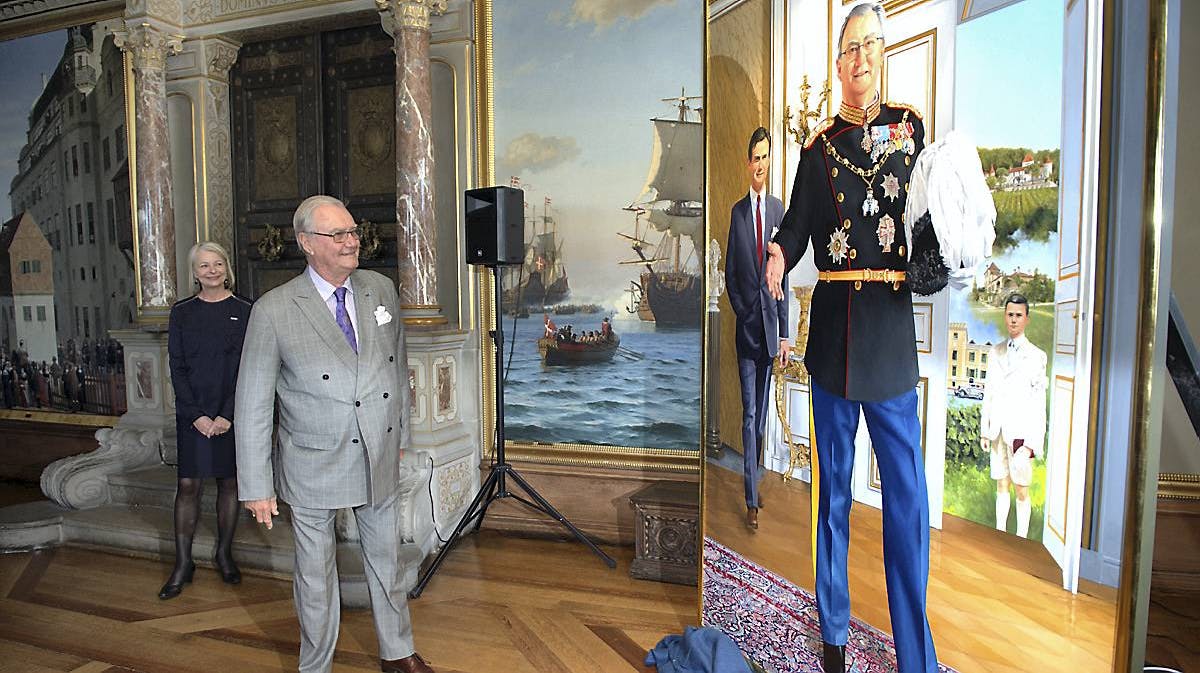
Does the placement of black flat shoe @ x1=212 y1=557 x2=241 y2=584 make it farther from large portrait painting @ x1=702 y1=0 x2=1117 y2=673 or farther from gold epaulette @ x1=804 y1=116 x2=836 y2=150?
gold epaulette @ x1=804 y1=116 x2=836 y2=150

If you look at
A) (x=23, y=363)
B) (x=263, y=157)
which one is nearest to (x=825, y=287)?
(x=263, y=157)

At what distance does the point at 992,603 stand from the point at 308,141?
4.64 meters

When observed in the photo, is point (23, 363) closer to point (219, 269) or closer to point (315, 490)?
point (219, 269)

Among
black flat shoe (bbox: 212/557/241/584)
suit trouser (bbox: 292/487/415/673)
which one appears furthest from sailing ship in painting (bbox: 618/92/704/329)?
black flat shoe (bbox: 212/557/241/584)

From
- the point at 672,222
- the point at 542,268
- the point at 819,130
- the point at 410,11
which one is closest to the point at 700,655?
the point at 819,130

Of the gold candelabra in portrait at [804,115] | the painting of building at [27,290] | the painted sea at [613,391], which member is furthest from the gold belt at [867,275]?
the painting of building at [27,290]

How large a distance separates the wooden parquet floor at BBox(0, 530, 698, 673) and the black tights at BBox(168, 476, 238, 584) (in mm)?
118

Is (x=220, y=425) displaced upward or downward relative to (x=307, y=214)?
downward

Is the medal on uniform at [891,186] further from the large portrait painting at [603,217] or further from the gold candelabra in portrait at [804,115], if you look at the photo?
the large portrait painting at [603,217]

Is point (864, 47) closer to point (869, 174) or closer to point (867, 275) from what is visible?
point (869, 174)

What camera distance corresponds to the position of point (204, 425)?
10.5 feet

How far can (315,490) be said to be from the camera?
7.13 feet

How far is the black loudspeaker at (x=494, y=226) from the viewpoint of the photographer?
131 inches

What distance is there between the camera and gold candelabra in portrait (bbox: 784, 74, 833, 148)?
1847mm
